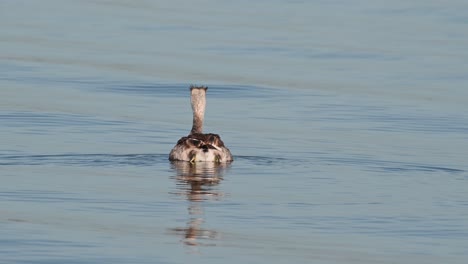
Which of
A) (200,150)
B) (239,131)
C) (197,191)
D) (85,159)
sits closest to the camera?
(197,191)

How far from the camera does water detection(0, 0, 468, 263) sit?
17.2 m

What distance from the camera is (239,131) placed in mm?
28203

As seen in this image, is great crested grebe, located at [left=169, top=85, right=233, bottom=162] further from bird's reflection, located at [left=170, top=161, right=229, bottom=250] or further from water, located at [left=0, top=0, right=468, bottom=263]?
water, located at [left=0, top=0, right=468, bottom=263]

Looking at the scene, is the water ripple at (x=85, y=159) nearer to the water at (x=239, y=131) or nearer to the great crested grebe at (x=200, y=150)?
the water at (x=239, y=131)

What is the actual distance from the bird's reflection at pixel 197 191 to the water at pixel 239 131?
42mm

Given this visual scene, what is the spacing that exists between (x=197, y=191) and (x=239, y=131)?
7.51 metres

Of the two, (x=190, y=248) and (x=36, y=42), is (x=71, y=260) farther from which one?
(x=36, y=42)

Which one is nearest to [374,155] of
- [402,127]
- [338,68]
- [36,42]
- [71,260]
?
[402,127]

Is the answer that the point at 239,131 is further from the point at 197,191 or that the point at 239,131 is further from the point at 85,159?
the point at 197,191

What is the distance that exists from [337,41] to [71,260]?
1108 inches

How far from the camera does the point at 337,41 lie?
43.2m

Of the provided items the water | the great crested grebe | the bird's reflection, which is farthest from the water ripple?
the bird's reflection

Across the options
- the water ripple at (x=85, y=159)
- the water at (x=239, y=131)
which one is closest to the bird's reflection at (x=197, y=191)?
the water at (x=239, y=131)

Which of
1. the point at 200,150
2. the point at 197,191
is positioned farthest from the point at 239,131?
the point at 197,191
